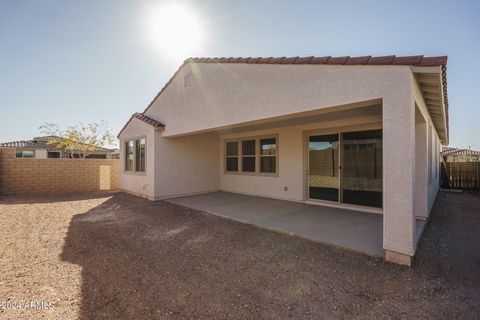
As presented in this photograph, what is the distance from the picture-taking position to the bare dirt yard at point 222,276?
257 centimetres

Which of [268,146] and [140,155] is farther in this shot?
[140,155]

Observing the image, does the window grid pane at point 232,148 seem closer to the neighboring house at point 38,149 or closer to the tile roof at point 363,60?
the tile roof at point 363,60

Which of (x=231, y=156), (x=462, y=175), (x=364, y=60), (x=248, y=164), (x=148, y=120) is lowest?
(x=462, y=175)

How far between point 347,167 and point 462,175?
12393mm

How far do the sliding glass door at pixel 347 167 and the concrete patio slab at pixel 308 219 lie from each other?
543 mm

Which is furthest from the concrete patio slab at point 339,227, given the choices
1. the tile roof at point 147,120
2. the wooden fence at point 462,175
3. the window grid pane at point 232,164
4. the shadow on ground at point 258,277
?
the wooden fence at point 462,175

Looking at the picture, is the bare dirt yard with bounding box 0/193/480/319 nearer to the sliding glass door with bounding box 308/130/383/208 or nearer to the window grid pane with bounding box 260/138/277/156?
the sliding glass door with bounding box 308/130/383/208

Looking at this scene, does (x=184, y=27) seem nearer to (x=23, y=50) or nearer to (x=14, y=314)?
(x=23, y=50)

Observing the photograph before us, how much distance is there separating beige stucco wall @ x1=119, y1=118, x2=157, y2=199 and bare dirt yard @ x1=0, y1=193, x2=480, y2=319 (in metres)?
4.06

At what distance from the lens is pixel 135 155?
11.0 metres

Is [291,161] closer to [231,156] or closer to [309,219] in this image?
[309,219]

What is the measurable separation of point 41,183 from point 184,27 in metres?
11.3

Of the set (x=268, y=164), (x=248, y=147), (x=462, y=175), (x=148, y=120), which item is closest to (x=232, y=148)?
(x=248, y=147)

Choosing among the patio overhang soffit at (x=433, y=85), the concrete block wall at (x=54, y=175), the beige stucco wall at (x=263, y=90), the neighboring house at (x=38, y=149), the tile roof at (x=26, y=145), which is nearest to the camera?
the patio overhang soffit at (x=433, y=85)
